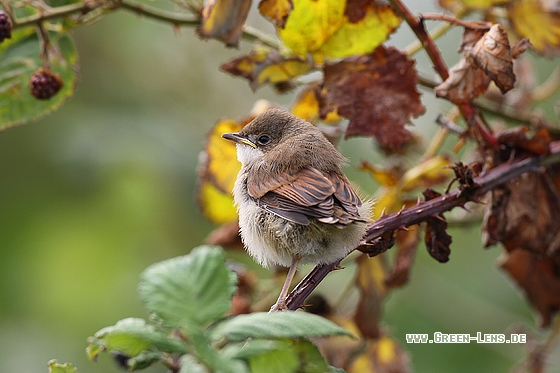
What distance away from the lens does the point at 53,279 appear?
4594 millimetres

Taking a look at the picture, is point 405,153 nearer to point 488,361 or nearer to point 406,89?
point 406,89

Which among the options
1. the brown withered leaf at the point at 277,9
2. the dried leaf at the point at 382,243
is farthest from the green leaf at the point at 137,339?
the brown withered leaf at the point at 277,9

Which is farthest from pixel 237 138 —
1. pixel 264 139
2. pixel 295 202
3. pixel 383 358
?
pixel 383 358

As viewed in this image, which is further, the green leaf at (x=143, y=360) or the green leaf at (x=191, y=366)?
the green leaf at (x=143, y=360)

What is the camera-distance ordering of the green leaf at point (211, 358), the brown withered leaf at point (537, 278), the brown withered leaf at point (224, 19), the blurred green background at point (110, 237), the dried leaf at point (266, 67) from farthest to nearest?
1. the blurred green background at point (110, 237)
2. the brown withered leaf at point (537, 278)
3. the dried leaf at point (266, 67)
4. the brown withered leaf at point (224, 19)
5. the green leaf at point (211, 358)

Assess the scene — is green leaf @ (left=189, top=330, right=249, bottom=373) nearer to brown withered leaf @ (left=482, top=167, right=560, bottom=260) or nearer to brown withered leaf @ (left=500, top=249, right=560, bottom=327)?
brown withered leaf @ (left=482, top=167, right=560, bottom=260)

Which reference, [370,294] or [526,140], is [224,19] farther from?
[370,294]

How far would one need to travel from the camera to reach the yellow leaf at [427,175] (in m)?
2.96

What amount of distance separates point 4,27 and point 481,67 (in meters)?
1.77

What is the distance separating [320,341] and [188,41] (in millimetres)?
3662

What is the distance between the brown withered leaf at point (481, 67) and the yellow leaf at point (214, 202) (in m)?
1.22

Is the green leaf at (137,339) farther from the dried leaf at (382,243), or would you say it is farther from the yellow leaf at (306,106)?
the yellow leaf at (306,106)

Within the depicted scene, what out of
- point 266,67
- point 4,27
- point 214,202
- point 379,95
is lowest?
point 214,202

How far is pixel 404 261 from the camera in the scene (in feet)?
9.70
